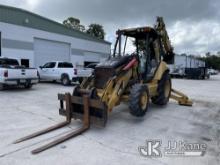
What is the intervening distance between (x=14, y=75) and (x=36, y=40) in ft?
25.0

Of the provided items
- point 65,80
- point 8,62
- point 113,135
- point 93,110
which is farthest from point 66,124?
point 65,80

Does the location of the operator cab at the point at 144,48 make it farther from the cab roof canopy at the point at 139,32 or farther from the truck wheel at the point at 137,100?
the truck wheel at the point at 137,100

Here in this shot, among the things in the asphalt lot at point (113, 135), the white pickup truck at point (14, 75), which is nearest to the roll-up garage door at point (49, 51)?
the white pickup truck at point (14, 75)

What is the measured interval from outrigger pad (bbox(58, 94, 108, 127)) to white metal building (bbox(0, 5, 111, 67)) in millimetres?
11912

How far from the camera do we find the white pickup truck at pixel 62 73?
13927mm

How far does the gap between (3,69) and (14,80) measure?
0.73 m

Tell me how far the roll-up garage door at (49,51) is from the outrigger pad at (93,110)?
13.2m

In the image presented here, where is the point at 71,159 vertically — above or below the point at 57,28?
below

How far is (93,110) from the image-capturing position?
507cm

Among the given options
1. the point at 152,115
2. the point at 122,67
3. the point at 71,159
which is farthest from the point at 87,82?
the point at 71,159

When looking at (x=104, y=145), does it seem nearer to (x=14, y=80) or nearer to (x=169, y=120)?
(x=169, y=120)

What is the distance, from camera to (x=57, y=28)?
19141 mm

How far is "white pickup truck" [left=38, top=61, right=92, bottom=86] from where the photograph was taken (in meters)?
13.9

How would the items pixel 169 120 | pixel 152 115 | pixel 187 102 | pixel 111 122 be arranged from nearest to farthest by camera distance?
pixel 111 122 < pixel 169 120 < pixel 152 115 < pixel 187 102
